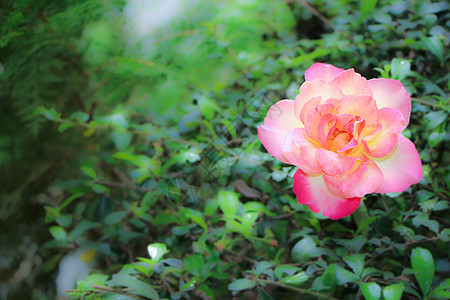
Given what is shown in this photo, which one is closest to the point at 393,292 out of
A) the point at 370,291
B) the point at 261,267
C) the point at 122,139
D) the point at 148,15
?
the point at 370,291

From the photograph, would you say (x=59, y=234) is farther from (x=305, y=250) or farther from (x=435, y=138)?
(x=435, y=138)

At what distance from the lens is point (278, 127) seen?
392 mm

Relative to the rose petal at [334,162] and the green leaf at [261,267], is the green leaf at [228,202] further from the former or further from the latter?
the rose petal at [334,162]

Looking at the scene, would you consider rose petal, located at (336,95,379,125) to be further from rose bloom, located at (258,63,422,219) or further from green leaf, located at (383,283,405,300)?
green leaf, located at (383,283,405,300)

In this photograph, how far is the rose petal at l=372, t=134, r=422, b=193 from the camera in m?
0.37

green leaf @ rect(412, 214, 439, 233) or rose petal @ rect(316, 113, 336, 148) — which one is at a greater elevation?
rose petal @ rect(316, 113, 336, 148)

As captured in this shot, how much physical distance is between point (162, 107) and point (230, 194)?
0.53m

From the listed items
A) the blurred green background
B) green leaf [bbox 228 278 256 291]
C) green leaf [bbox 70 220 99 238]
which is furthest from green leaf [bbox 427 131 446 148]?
green leaf [bbox 70 220 99 238]

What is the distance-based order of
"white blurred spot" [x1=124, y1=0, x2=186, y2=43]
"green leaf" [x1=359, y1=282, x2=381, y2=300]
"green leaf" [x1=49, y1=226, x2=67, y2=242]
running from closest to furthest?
"green leaf" [x1=359, y1=282, x2=381, y2=300] < "green leaf" [x1=49, y1=226, x2=67, y2=242] < "white blurred spot" [x1=124, y1=0, x2=186, y2=43]

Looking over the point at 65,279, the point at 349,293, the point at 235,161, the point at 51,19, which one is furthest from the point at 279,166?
the point at 65,279

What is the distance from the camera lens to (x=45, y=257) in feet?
3.17

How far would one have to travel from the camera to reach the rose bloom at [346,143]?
353 millimetres

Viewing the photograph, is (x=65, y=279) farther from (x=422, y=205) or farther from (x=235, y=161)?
(x=422, y=205)

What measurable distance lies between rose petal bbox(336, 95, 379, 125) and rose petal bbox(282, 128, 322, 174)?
0.15 ft
